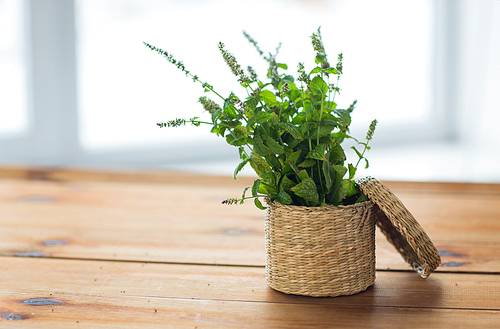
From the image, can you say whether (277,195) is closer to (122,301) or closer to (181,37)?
(122,301)

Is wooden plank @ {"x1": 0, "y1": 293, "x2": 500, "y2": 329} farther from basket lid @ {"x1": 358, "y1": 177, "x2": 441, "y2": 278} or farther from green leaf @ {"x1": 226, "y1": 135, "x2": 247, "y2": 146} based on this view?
green leaf @ {"x1": 226, "y1": 135, "x2": 247, "y2": 146}

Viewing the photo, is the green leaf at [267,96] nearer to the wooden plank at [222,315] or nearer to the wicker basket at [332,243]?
the wicker basket at [332,243]

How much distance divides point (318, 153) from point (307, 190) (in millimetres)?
57

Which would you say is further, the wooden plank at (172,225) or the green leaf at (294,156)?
the wooden plank at (172,225)

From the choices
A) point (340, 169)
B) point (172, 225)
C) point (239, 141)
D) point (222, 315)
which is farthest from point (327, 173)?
point (172, 225)

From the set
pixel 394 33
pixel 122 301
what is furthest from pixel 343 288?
pixel 394 33

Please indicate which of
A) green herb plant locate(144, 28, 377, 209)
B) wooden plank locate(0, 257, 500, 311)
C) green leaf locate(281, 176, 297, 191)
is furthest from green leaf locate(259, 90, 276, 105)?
wooden plank locate(0, 257, 500, 311)

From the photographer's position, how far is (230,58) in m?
0.70

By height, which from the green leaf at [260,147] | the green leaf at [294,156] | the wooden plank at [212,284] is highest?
the green leaf at [260,147]

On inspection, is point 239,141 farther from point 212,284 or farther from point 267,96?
point 212,284

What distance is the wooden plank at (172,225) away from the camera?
0.99 meters

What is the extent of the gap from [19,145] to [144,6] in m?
0.88

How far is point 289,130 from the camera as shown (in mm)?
697

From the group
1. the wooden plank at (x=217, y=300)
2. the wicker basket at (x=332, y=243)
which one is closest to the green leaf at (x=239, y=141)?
the wicker basket at (x=332, y=243)
